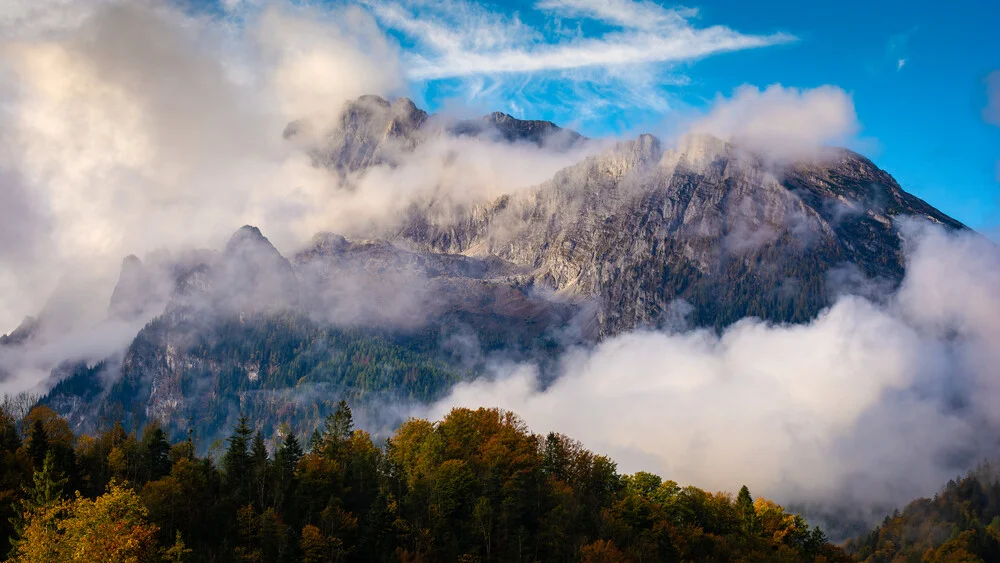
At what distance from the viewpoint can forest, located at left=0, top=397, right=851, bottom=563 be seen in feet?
348

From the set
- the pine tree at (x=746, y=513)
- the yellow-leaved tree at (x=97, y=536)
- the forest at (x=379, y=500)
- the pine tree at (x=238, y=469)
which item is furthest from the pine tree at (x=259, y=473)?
the pine tree at (x=746, y=513)

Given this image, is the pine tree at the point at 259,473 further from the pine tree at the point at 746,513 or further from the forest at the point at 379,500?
the pine tree at the point at 746,513

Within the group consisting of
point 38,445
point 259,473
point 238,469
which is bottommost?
point 259,473

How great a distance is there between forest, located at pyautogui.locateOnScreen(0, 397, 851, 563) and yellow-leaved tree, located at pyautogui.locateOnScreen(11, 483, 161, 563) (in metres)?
0.46

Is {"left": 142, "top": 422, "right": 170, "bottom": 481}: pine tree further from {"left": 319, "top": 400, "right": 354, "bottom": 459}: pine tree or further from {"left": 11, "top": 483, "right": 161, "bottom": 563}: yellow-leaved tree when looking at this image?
{"left": 11, "top": 483, "right": 161, "bottom": 563}: yellow-leaved tree

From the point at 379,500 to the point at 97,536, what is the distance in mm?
47233

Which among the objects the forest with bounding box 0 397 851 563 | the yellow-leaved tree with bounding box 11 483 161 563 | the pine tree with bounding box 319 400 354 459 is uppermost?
the pine tree with bounding box 319 400 354 459

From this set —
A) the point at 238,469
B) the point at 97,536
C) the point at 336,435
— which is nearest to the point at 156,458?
the point at 238,469

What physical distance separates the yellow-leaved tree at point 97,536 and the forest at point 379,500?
46cm

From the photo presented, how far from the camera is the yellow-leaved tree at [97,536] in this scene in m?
73.6

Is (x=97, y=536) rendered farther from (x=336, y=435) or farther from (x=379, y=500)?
(x=336, y=435)

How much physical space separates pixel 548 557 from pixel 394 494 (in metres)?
26.3

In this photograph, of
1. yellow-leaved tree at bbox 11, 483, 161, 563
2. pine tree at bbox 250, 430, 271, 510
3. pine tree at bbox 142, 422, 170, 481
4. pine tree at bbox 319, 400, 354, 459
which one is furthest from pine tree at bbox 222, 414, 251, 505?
yellow-leaved tree at bbox 11, 483, 161, 563

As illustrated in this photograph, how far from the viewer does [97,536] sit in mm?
74688
